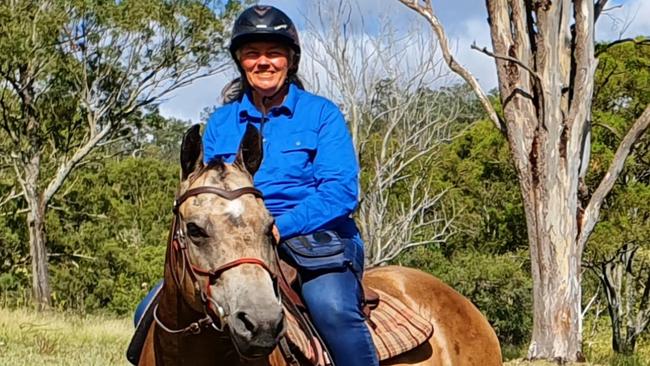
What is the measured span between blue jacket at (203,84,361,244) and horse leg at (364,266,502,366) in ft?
2.97

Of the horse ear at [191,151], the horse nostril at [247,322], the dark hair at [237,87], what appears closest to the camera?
the horse nostril at [247,322]

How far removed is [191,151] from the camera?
3062 millimetres

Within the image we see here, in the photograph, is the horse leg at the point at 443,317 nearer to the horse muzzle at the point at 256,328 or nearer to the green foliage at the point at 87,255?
the horse muzzle at the point at 256,328

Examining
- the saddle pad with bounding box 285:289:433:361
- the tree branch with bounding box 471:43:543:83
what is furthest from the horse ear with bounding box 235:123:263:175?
the tree branch with bounding box 471:43:543:83

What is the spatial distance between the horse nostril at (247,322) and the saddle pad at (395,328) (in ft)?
4.68

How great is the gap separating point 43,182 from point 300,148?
964 inches

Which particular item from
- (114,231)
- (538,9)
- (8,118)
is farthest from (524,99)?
(114,231)

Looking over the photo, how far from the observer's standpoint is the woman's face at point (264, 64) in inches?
148

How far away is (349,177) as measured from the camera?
11.9 ft

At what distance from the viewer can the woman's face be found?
3.77 metres

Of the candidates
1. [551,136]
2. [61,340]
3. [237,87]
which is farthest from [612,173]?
[237,87]

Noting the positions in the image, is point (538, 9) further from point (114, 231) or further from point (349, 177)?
point (114, 231)

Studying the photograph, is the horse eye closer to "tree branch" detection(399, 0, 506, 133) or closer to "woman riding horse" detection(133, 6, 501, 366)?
"woman riding horse" detection(133, 6, 501, 366)

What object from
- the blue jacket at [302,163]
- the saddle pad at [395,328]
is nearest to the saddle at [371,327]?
the saddle pad at [395,328]
